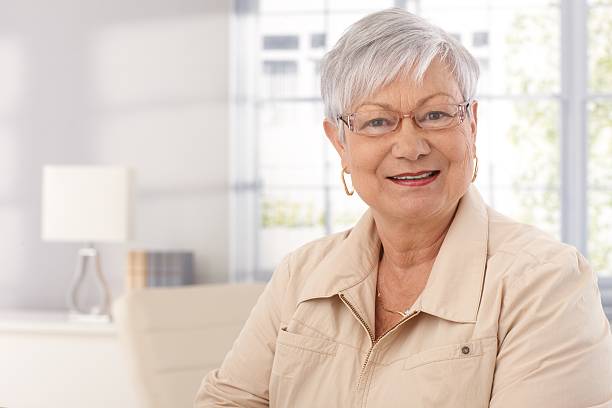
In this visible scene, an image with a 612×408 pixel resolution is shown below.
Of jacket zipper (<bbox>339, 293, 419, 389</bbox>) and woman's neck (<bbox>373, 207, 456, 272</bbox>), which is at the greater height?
woman's neck (<bbox>373, 207, 456, 272</bbox>)

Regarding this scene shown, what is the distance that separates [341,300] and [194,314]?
63cm

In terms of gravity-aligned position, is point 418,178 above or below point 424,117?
below

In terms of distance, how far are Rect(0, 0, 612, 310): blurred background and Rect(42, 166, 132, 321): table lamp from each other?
0.64m

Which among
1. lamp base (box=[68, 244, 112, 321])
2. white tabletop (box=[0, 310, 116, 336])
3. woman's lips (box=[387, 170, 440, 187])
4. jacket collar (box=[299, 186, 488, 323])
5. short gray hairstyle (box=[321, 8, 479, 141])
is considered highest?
short gray hairstyle (box=[321, 8, 479, 141])

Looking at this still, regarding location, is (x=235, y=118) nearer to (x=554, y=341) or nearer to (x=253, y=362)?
(x=253, y=362)

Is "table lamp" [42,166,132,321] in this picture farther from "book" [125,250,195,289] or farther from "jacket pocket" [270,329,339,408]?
"jacket pocket" [270,329,339,408]

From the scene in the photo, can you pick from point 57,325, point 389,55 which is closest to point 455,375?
point 389,55

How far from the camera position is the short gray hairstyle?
1.59m

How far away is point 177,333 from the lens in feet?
7.20

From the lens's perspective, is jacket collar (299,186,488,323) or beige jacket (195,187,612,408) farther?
jacket collar (299,186,488,323)

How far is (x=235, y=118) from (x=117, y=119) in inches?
25.2

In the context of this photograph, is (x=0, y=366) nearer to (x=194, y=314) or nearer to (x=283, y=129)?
(x=283, y=129)

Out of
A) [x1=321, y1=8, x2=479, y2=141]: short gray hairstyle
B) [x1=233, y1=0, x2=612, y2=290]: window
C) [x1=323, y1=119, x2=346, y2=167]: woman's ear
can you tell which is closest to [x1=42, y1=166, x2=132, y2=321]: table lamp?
[x1=233, y1=0, x2=612, y2=290]: window

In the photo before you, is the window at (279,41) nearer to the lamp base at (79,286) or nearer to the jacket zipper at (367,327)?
the lamp base at (79,286)
